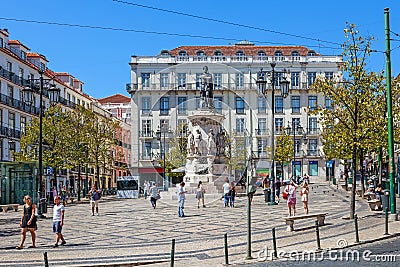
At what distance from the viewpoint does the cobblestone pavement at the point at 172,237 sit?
13.9 metres

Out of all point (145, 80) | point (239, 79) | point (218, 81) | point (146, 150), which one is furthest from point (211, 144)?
point (145, 80)

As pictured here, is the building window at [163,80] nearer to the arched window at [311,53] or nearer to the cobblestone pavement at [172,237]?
the arched window at [311,53]

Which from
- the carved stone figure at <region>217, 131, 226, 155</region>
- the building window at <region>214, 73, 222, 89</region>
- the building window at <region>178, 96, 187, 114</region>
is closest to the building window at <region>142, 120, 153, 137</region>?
the building window at <region>178, 96, 187, 114</region>

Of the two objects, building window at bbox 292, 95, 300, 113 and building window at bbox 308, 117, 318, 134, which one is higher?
building window at bbox 292, 95, 300, 113

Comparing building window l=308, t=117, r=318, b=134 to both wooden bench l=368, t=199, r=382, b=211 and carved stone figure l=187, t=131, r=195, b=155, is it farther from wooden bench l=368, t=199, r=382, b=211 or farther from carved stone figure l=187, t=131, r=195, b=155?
wooden bench l=368, t=199, r=382, b=211

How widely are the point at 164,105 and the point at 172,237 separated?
3355 cm

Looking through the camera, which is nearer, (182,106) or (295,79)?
(182,106)

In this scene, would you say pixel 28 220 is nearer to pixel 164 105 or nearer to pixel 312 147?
pixel 164 105

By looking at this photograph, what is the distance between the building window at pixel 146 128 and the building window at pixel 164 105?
1857 mm

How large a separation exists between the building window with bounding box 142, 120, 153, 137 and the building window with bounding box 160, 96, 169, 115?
1.86m

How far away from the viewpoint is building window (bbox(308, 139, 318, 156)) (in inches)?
2854

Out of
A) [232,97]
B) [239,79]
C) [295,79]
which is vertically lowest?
[232,97]

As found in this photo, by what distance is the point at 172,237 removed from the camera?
1784cm

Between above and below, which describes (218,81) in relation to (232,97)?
above
